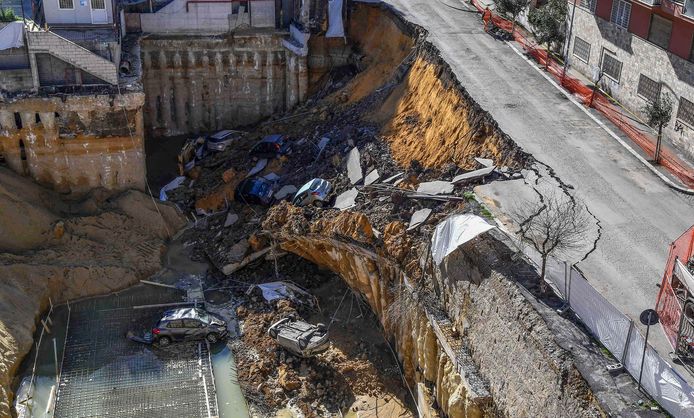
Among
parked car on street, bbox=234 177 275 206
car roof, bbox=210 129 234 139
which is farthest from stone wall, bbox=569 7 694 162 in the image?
car roof, bbox=210 129 234 139

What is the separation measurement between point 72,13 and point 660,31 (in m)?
28.7

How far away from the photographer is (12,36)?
117ft

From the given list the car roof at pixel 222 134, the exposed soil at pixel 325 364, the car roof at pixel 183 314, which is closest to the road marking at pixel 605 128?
the exposed soil at pixel 325 364

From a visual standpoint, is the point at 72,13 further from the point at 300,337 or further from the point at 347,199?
the point at 300,337

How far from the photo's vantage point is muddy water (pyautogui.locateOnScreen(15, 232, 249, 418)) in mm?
28875

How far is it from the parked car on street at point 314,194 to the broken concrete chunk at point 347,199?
70cm

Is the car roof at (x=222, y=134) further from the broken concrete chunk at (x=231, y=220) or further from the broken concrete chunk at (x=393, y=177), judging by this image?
the broken concrete chunk at (x=393, y=177)

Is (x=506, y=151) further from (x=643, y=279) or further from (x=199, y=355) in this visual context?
(x=199, y=355)

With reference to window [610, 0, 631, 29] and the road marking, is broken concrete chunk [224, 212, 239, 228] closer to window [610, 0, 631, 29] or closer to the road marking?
the road marking

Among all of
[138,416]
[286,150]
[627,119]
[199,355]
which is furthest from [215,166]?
[627,119]

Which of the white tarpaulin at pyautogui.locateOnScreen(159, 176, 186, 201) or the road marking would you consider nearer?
the road marking

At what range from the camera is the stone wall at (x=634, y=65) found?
3188 cm

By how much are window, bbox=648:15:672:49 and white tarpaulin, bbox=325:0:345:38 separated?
17659 millimetres

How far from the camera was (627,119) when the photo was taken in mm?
34969
